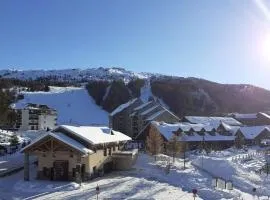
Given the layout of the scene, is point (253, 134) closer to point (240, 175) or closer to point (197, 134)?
point (197, 134)

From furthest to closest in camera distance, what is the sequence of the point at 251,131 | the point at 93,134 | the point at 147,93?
the point at 147,93 → the point at 251,131 → the point at 93,134

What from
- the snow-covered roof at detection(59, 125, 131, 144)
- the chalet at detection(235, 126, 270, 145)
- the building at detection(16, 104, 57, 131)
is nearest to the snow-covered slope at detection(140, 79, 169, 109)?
the building at detection(16, 104, 57, 131)

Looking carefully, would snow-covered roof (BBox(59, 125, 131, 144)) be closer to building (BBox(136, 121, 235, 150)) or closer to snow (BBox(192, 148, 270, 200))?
snow (BBox(192, 148, 270, 200))

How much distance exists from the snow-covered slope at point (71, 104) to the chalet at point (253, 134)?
199 ft

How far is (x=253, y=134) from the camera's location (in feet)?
311

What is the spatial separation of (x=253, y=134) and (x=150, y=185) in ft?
206

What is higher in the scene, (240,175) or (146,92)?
(146,92)

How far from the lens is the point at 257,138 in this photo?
9494cm

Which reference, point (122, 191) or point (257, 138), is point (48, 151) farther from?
point (257, 138)

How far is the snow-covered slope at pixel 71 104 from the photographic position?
511ft

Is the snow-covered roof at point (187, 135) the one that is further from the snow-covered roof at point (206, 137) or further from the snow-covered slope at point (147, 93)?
the snow-covered slope at point (147, 93)

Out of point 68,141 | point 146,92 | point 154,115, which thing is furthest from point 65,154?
point 146,92

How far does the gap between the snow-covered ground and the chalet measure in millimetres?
41628

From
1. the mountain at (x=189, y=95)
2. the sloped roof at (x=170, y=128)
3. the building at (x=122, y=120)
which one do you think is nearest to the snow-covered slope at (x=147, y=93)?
the mountain at (x=189, y=95)
